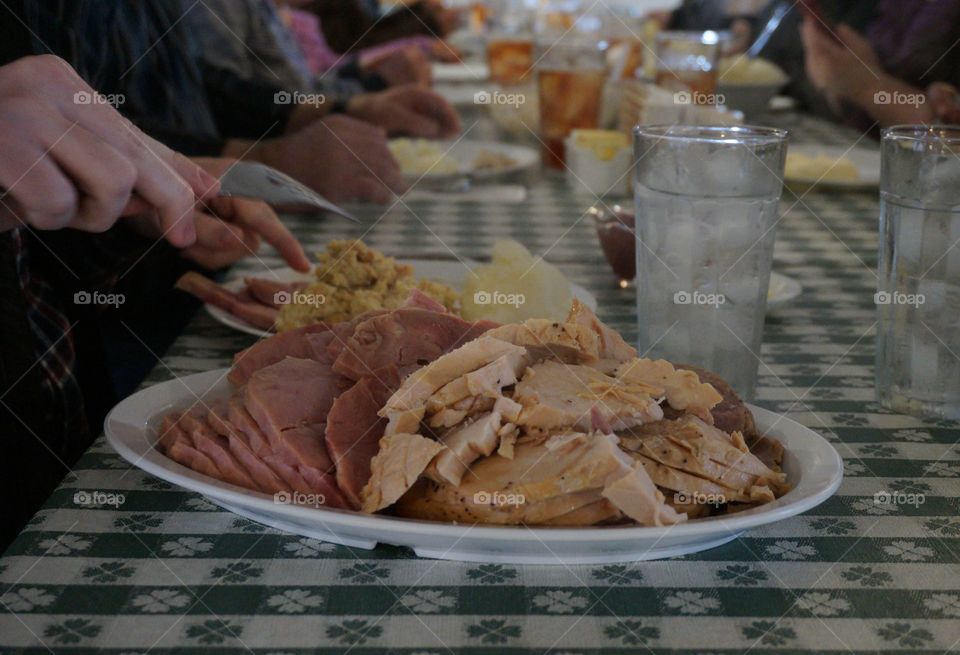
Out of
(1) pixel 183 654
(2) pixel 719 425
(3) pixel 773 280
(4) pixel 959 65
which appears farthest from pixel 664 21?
(1) pixel 183 654

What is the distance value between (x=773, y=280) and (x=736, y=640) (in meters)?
A: 1.09

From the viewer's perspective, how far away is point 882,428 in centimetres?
124

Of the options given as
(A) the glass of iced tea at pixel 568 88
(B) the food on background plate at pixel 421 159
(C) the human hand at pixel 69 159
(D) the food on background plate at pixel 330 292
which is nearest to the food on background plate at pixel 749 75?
(A) the glass of iced tea at pixel 568 88

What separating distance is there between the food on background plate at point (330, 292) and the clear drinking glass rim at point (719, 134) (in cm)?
39

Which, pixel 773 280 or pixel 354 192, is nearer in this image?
pixel 773 280

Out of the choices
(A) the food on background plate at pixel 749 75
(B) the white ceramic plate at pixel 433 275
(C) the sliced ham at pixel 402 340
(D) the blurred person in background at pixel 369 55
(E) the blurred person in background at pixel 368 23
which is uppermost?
(E) the blurred person in background at pixel 368 23

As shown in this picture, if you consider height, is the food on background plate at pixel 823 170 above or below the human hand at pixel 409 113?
below

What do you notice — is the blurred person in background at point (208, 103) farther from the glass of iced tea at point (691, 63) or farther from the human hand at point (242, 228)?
the glass of iced tea at point (691, 63)

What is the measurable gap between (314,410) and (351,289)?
0.50 metres

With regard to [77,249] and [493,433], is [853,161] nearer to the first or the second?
[77,249]

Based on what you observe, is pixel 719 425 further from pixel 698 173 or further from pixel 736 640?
pixel 698 173

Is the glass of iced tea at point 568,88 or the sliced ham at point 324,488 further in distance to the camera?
the glass of iced tea at point 568,88

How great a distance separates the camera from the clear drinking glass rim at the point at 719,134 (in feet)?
4.15

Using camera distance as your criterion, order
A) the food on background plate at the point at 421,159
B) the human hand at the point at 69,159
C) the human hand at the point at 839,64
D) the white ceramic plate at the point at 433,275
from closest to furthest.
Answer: the human hand at the point at 69,159, the white ceramic plate at the point at 433,275, the food on background plate at the point at 421,159, the human hand at the point at 839,64
